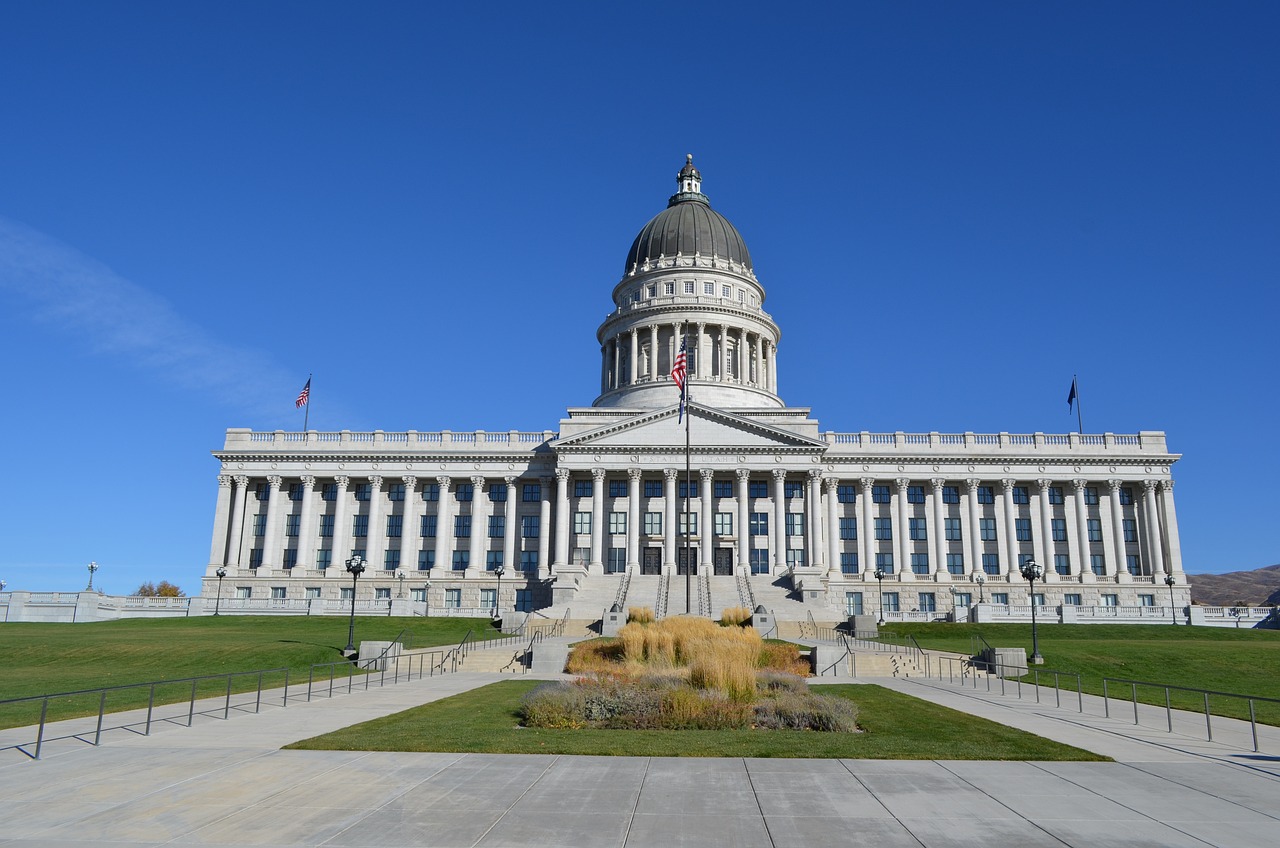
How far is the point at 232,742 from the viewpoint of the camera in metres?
16.6

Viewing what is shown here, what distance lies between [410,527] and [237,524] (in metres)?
15.8

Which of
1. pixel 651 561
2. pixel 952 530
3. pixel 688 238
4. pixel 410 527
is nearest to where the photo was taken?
pixel 651 561

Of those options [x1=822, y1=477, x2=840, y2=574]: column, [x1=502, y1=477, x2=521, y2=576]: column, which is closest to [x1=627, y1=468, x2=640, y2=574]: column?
[x1=502, y1=477, x2=521, y2=576]: column

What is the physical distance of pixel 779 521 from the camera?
74.9 m

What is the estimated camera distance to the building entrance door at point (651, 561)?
75875mm

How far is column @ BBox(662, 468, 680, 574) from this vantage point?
240 ft

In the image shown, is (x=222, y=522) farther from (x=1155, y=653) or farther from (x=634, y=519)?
(x=1155, y=653)

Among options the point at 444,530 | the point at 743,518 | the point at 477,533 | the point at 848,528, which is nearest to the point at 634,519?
the point at 743,518

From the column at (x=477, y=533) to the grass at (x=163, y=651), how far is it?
68.2 ft

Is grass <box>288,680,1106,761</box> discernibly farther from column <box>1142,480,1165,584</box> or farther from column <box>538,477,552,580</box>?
column <box>1142,480,1165,584</box>

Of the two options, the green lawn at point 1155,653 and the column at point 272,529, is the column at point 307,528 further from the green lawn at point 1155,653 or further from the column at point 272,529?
the green lawn at point 1155,653

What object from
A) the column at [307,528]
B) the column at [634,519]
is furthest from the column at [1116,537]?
the column at [307,528]

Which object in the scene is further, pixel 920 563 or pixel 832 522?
pixel 832 522

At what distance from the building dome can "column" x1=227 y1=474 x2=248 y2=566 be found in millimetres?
47172
